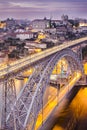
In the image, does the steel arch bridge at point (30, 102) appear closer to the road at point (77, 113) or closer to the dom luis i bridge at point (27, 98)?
the dom luis i bridge at point (27, 98)

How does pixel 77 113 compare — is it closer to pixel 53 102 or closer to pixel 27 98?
pixel 53 102

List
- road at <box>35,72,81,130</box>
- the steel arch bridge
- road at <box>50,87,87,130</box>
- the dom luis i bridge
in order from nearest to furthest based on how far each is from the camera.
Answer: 1. the dom luis i bridge
2. the steel arch bridge
3. road at <box>35,72,81,130</box>
4. road at <box>50,87,87,130</box>

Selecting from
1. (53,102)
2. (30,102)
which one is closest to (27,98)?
(30,102)

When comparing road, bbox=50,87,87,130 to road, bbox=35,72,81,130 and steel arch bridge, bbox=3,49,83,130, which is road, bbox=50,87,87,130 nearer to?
road, bbox=35,72,81,130

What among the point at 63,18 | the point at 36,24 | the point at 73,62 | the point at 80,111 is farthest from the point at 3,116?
the point at 63,18

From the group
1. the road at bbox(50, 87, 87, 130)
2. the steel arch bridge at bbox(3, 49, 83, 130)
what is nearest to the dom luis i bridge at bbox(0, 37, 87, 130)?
the steel arch bridge at bbox(3, 49, 83, 130)

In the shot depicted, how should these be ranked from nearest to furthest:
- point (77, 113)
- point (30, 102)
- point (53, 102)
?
1. point (30, 102)
2. point (53, 102)
3. point (77, 113)

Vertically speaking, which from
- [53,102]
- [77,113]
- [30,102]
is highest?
[30,102]

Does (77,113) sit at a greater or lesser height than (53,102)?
lesser

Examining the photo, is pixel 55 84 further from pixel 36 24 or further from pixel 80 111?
pixel 36 24

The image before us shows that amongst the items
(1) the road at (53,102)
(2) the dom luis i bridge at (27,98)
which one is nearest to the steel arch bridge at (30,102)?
(2) the dom luis i bridge at (27,98)

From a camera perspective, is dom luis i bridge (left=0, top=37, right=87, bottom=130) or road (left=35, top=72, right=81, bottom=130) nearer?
dom luis i bridge (left=0, top=37, right=87, bottom=130)
